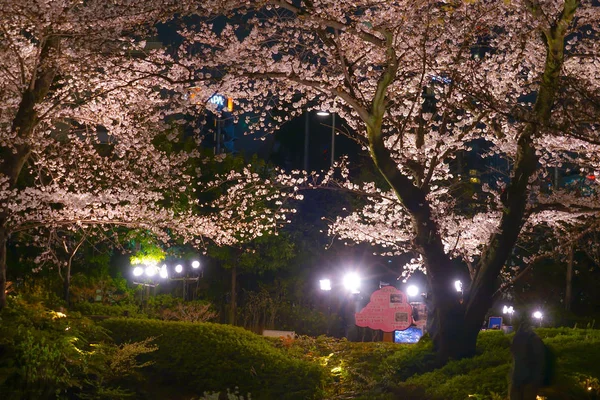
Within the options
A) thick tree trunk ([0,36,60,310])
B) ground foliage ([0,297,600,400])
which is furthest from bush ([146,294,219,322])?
thick tree trunk ([0,36,60,310])

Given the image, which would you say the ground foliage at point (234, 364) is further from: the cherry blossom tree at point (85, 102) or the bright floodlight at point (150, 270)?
the bright floodlight at point (150, 270)

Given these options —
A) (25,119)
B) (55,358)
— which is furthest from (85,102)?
(55,358)

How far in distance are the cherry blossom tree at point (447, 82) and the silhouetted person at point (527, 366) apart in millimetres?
2640

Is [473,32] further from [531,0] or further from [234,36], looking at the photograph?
[234,36]

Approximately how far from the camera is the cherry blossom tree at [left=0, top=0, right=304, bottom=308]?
10.6 metres

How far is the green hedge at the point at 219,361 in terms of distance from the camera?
12.1m

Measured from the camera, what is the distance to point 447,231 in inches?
554

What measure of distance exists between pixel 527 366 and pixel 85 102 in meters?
8.80

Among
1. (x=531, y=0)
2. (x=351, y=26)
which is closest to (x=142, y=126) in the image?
(x=351, y=26)

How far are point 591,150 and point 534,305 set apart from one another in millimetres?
19452

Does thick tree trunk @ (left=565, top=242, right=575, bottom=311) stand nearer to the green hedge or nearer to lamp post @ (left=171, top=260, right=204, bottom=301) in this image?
lamp post @ (left=171, top=260, right=204, bottom=301)

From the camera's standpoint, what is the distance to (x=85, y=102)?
40.2ft

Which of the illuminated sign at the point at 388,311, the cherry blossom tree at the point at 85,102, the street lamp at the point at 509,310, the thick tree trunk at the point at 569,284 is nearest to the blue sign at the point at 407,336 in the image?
the illuminated sign at the point at 388,311

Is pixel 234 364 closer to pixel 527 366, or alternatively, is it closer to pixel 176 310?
pixel 527 366
